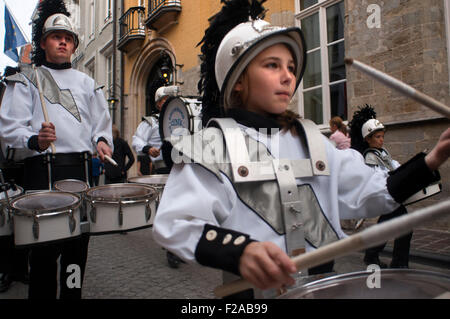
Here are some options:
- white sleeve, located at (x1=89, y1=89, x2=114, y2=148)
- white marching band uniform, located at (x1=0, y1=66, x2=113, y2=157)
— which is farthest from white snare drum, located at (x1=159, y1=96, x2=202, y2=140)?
white marching band uniform, located at (x1=0, y1=66, x2=113, y2=157)

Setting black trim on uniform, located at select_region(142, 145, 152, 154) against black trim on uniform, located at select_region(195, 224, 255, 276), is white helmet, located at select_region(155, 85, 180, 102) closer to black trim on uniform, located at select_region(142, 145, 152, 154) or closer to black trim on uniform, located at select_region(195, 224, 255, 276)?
black trim on uniform, located at select_region(142, 145, 152, 154)

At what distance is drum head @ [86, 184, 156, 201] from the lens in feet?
7.52

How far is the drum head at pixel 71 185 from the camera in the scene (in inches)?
94.3

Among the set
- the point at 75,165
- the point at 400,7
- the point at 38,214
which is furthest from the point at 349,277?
the point at 400,7

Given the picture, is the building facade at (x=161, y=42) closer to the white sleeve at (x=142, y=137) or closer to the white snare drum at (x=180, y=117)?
the white sleeve at (x=142, y=137)

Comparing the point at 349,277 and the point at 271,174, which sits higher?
the point at 271,174

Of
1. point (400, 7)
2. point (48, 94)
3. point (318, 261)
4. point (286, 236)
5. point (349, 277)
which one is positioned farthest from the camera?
point (400, 7)

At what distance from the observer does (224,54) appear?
154cm

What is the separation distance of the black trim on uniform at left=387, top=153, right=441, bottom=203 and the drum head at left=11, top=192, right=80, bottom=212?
1.68 meters

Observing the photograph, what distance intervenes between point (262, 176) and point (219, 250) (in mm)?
347

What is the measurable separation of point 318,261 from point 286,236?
0.47 m
